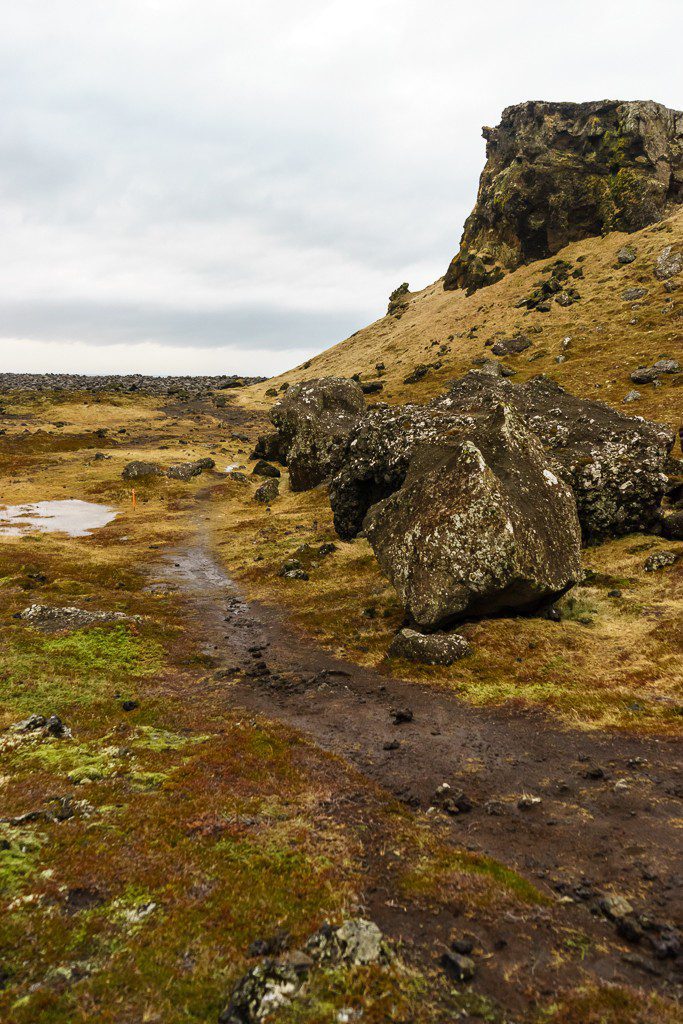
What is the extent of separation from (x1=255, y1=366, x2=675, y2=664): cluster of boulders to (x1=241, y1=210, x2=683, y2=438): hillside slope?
75.5 ft

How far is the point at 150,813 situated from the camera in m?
8.94

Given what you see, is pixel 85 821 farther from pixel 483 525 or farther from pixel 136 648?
pixel 483 525

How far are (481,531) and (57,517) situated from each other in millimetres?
43103

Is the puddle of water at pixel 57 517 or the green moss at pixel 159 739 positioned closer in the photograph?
the green moss at pixel 159 739

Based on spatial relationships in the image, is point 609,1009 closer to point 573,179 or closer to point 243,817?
point 243,817

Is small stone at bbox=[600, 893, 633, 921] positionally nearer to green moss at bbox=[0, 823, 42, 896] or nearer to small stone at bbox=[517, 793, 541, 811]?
small stone at bbox=[517, 793, 541, 811]

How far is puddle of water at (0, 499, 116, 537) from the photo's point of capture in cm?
4241

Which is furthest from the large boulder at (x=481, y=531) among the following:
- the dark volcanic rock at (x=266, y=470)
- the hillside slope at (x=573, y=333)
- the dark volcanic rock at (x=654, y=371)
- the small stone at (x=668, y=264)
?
the small stone at (x=668, y=264)

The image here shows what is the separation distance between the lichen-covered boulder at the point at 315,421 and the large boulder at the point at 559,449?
14.7m

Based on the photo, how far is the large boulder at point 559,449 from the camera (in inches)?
965

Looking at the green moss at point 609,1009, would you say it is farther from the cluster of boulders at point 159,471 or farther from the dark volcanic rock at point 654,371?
the dark volcanic rock at point 654,371

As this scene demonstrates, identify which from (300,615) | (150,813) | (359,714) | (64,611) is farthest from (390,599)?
(150,813)

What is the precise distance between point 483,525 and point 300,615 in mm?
9443

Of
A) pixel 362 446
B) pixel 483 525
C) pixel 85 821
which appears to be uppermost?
pixel 362 446
